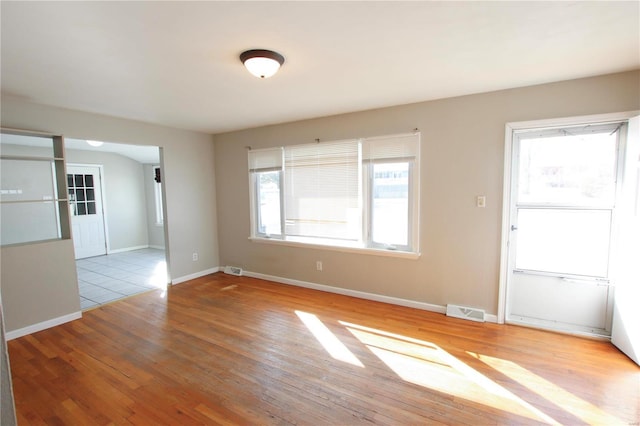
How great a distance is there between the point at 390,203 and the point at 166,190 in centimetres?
334

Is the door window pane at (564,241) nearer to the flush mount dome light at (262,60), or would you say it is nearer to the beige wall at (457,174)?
the beige wall at (457,174)

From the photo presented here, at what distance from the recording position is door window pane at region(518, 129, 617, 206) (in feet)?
9.04

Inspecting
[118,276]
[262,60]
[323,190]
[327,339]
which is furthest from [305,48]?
[118,276]

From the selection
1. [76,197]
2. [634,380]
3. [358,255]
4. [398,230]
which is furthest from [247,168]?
[634,380]

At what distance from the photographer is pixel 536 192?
3.04 m

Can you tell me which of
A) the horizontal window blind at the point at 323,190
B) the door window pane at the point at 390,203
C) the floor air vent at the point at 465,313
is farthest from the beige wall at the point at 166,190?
the floor air vent at the point at 465,313

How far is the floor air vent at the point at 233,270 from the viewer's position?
5.15 m

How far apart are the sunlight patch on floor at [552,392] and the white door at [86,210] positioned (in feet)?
25.3

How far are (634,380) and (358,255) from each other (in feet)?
8.66

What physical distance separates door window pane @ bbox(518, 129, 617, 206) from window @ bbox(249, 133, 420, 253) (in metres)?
1.11

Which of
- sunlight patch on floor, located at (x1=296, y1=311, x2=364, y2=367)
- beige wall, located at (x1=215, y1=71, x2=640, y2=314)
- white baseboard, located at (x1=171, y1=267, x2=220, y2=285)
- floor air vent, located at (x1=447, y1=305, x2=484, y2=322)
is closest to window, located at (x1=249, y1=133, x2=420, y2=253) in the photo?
beige wall, located at (x1=215, y1=71, x2=640, y2=314)

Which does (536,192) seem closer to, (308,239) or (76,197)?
(308,239)

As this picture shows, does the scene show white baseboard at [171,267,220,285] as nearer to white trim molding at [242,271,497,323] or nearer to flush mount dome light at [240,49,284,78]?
white trim molding at [242,271,497,323]

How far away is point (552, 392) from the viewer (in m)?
2.14
